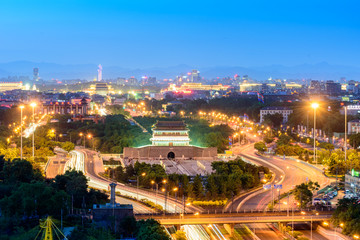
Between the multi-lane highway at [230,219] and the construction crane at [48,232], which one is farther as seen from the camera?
the multi-lane highway at [230,219]

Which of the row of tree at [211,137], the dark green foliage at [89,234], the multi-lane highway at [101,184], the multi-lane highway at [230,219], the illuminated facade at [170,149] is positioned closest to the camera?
the dark green foliage at [89,234]

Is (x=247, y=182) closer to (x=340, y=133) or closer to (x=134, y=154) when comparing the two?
(x=134, y=154)

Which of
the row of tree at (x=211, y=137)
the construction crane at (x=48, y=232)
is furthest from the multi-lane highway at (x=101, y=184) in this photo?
the row of tree at (x=211, y=137)

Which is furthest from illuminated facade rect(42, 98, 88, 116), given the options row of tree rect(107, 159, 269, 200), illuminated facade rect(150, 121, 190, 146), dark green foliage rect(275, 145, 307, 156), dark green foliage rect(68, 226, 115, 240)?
dark green foliage rect(68, 226, 115, 240)

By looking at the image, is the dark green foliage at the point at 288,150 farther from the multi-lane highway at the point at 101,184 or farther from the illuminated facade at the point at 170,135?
the multi-lane highway at the point at 101,184

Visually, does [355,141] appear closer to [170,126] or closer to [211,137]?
[211,137]

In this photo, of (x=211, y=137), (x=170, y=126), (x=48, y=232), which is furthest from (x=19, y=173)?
(x=211, y=137)

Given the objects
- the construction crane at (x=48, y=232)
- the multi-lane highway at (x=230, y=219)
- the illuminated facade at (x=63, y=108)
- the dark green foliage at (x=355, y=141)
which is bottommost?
the multi-lane highway at (x=230, y=219)

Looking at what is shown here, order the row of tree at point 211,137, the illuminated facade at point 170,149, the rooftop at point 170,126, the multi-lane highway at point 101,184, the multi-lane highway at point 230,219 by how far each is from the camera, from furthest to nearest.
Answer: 1. the row of tree at point 211,137
2. the rooftop at point 170,126
3. the illuminated facade at point 170,149
4. the multi-lane highway at point 101,184
5. the multi-lane highway at point 230,219

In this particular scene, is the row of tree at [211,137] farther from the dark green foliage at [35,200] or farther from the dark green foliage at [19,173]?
the dark green foliage at [35,200]

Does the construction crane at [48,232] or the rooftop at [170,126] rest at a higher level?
the rooftop at [170,126]
